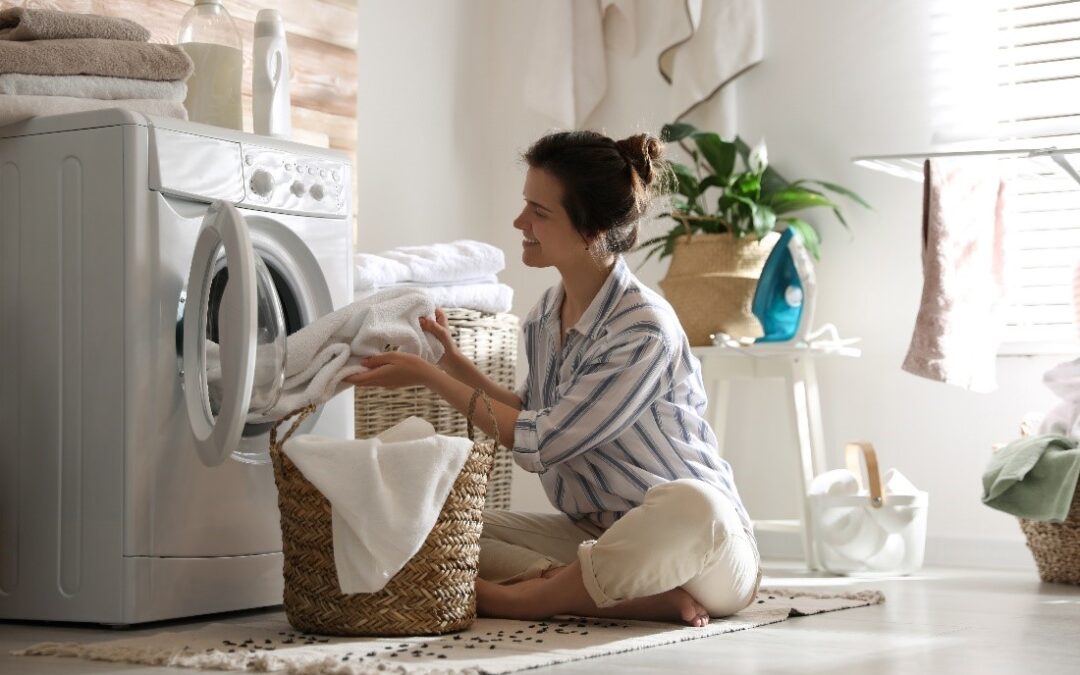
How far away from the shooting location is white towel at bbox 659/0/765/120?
3.48 m

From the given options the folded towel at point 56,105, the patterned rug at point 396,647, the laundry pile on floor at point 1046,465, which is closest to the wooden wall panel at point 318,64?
the folded towel at point 56,105

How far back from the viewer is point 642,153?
83.3 inches

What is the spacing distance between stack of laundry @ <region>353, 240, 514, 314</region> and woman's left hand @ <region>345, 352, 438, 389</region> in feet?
2.35

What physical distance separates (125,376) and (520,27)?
2255 mm

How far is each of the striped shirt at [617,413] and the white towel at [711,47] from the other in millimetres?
1474

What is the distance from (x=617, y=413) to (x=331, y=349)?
0.43 m

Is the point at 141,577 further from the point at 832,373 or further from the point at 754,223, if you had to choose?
the point at 832,373

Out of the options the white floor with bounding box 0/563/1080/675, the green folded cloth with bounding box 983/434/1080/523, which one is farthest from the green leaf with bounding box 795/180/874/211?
the white floor with bounding box 0/563/1080/675

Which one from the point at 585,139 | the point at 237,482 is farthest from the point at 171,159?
the point at 585,139

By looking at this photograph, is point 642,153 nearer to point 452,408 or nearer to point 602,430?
point 602,430

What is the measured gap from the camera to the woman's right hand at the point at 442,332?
2075mm

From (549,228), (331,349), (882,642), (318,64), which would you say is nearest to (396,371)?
(331,349)

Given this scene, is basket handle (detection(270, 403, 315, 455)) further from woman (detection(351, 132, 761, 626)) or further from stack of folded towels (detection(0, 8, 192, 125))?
stack of folded towels (detection(0, 8, 192, 125))

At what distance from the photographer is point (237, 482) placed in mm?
2080
